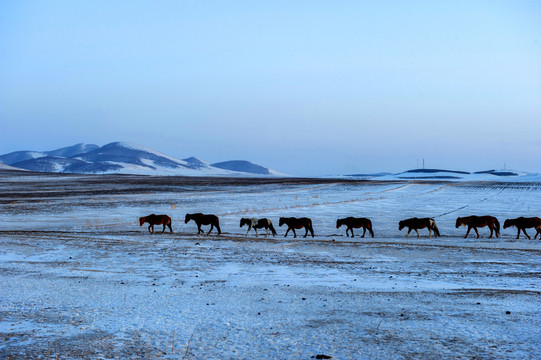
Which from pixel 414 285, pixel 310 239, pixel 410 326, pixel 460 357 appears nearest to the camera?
pixel 460 357

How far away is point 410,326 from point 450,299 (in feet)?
7.02

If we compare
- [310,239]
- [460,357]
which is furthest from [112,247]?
[460,357]

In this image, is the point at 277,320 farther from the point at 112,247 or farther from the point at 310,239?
the point at 310,239

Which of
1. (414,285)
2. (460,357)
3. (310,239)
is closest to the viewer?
(460,357)

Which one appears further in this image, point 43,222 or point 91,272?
point 43,222

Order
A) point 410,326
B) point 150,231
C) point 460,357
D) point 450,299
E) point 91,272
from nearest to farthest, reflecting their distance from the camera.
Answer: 1. point 460,357
2. point 410,326
3. point 450,299
4. point 91,272
5. point 150,231

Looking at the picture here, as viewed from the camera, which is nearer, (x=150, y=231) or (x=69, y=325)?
(x=69, y=325)

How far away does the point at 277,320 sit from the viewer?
832cm

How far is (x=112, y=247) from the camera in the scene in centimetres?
1667

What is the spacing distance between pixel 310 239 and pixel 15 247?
34.2 feet

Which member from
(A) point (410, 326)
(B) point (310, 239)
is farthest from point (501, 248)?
(A) point (410, 326)

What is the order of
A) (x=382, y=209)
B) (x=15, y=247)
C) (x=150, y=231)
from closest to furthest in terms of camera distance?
(x=15, y=247) → (x=150, y=231) → (x=382, y=209)

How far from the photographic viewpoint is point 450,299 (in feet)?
31.7

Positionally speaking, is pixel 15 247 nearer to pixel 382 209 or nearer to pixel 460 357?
pixel 460 357
